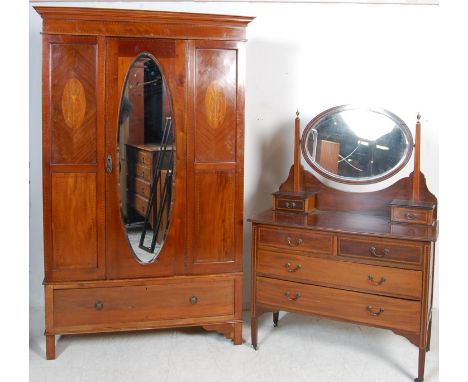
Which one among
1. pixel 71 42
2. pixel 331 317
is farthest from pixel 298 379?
pixel 71 42

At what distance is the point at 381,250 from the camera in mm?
2938

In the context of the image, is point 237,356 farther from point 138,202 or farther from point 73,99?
point 73,99

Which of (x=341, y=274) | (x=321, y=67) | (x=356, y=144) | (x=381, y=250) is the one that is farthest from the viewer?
(x=321, y=67)

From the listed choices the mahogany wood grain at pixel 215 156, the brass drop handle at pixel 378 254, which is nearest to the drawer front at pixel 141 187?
the mahogany wood grain at pixel 215 156

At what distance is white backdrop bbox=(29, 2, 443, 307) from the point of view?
3.66 meters

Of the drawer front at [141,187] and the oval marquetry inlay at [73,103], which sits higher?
the oval marquetry inlay at [73,103]

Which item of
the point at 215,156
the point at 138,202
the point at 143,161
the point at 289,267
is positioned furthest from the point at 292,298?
the point at 143,161

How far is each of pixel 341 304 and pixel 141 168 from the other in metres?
1.32

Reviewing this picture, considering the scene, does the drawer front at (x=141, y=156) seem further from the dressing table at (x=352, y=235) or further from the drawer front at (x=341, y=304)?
the drawer front at (x=341, y=304)

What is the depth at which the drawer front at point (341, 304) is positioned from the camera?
291 centimetres

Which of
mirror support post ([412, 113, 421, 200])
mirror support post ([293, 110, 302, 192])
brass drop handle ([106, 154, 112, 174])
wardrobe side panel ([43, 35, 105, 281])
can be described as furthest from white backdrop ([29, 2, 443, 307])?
brass drop handle ([106, 154, 112, 174])

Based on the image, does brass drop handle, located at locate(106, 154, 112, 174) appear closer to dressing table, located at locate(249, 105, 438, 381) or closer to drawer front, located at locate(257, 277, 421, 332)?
dressing table, located at locate(249, 105, 438, 381)

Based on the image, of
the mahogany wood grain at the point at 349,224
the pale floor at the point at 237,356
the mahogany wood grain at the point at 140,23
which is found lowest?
the pale floor at the point at 237,356

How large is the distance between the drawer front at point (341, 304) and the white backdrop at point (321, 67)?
954 mm
